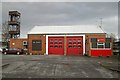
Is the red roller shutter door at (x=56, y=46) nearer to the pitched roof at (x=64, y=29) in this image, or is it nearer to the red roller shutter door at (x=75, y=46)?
the red roller shutter door at (x=75, y=46)

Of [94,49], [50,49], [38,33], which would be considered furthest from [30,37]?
[94,49]

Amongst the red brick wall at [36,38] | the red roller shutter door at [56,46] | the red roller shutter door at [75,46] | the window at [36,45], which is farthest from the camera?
the window at [36,45]

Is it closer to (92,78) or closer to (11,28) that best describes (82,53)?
(11,28)

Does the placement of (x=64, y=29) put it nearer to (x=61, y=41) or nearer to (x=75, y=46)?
(x=61, y=41)

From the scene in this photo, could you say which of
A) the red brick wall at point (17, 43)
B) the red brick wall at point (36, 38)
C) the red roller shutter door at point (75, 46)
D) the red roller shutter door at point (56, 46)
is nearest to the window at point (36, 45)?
the red brick wall at point (36, 38)

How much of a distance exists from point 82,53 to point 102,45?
6.45 metres

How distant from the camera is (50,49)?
46.4m

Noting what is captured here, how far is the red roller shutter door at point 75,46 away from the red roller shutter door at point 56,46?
1.20 metres

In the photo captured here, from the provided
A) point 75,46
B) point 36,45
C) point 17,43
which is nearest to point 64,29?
point 75,46

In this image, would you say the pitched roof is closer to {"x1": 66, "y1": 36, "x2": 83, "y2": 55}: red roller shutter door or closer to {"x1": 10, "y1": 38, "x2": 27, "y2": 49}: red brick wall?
{"x1": 66, "y1": 36, "x2": 83, "y2": 55}: red roller shutter door

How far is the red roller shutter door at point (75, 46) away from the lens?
1812 inches

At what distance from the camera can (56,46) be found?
46500 millimetres

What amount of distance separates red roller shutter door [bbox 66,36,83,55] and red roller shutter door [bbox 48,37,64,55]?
3.94 ft

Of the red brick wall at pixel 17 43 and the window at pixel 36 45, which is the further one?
the red brick wall at pixel 17 43
